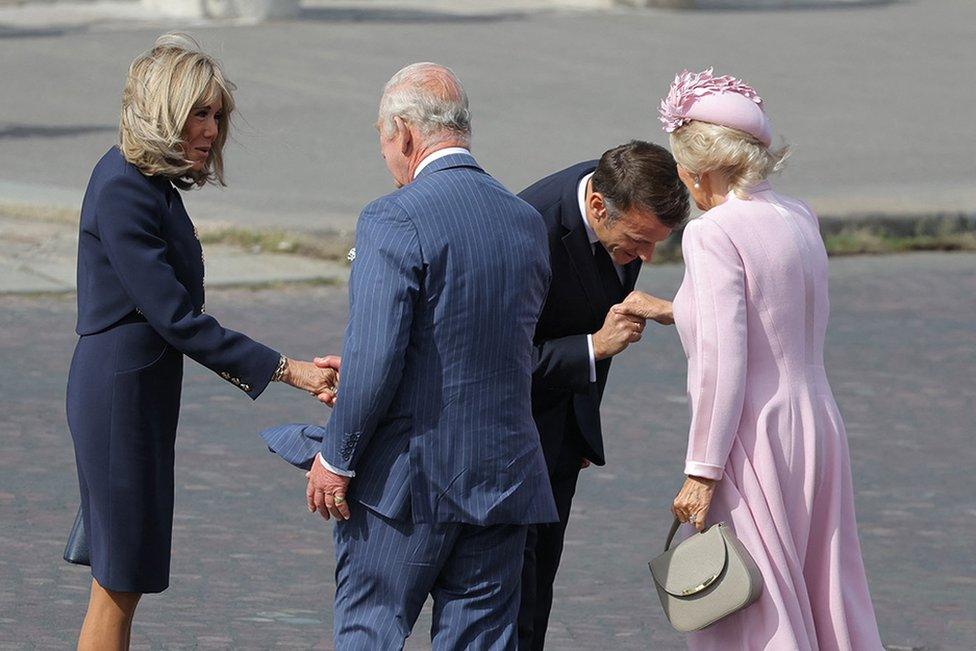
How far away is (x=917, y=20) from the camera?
93.2ft

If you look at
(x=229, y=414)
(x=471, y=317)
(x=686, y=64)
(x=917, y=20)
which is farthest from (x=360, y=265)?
(x=917, y=20)

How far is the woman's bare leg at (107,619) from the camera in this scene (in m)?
4.32

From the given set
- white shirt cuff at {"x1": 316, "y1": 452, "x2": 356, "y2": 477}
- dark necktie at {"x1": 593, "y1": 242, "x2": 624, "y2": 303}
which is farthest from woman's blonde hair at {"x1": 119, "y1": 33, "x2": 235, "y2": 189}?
dark necktie at {"x1": 593, "y1": 242, "x2": 624, "y2": 303}

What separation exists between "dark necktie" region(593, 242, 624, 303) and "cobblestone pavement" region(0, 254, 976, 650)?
1235 mm

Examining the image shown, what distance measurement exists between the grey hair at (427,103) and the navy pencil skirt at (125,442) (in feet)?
2.58

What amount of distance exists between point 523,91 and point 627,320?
16818 millimetres

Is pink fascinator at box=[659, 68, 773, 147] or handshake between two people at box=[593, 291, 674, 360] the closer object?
pink fascinator at box=[659, 68, 773, 147]

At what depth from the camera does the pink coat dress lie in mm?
4012

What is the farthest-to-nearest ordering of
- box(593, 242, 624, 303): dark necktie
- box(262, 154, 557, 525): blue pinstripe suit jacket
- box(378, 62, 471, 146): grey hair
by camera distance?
1. box(593, 242, 624, 303): dark necktie
2. box(378, 62, 471, 146): grey hair
3. box(262, 154, 557, 525): blue pinstripe suit jacket

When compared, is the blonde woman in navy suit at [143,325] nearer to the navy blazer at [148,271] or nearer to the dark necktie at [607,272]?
the navy blazer at [148,271]

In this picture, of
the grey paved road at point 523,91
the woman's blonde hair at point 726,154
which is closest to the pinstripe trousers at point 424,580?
the woman's blonde hair at point 726,154

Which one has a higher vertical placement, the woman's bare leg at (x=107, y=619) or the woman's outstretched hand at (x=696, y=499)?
the woman's outstretched hand at (x=696, y=499)

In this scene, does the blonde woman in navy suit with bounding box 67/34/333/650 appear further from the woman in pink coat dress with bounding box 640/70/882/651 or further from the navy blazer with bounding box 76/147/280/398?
the woman in pink coat dress with bounding box 640/70/882/651

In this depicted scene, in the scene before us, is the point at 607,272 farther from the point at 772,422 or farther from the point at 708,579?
the point at 708,579
